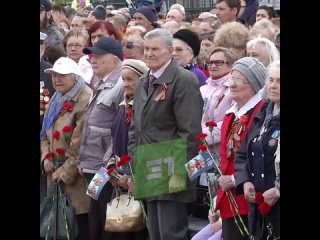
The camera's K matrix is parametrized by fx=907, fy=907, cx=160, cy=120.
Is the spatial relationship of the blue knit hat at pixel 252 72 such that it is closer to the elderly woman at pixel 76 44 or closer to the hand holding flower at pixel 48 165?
the hand holding flower at pixel 48 165

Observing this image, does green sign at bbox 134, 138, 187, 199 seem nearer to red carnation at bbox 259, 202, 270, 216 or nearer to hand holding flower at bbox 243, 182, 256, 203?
hand holding flower at bbox 243, 182, 256, 203

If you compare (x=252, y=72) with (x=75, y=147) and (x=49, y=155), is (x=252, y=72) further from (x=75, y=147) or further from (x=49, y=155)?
(x=49, y=155)

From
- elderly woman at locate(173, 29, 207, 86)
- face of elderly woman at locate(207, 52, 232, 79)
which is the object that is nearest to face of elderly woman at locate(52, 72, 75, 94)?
elderly woman at locate(173, 29, 207, 86)

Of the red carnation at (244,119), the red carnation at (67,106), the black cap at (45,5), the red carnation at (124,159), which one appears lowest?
the red carnation at (124,159)

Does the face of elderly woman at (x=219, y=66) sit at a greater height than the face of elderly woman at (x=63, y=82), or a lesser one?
greater

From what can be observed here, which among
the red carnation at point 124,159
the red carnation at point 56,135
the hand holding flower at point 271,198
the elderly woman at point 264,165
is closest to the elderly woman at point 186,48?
the red carnation at point 56,135

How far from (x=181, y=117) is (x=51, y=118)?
188 centimetres

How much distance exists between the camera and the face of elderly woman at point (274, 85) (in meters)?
6.43

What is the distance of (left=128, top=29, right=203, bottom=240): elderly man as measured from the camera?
7652 millimetres

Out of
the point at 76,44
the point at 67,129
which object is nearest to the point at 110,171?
the point at 67,129

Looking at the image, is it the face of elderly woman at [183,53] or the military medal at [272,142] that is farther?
the face of elderly woman at [183,53]

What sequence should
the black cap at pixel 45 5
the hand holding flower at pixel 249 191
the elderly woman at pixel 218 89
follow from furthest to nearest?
1. the black cap at pixel 45 5
2. the elderly woman at pixel 218 89
3. the hand holding flower at pixel 249 191
